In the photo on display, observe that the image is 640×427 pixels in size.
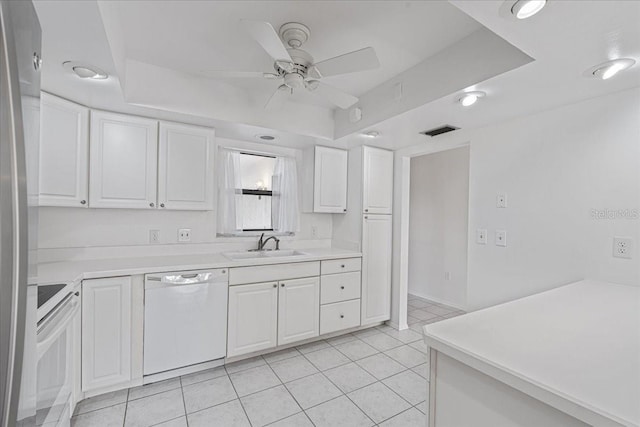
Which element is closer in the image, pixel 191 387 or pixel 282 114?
pixel 191 387

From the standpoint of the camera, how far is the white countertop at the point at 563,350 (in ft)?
2.15

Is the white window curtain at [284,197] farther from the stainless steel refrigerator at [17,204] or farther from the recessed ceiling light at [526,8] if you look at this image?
the stainless steel refrigerator at [17,204]

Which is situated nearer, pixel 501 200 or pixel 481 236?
pixel 501 200

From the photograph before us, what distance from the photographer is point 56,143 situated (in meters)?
1.98

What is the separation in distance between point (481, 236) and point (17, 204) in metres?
2.75

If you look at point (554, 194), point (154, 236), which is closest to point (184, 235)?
point (154, 236)

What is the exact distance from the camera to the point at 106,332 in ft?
6.48

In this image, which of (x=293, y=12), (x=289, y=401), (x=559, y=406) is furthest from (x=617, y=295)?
(x=293, y=12)

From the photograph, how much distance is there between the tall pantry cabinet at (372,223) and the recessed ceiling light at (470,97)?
1364 mm

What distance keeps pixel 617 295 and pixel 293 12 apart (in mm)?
2320

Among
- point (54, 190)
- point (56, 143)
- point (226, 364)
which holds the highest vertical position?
point (56, 143)

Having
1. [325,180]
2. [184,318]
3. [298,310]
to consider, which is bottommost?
[298,310]

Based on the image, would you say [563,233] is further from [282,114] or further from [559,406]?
[282,114]

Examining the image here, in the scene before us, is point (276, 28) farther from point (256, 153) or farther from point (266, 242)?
point (266, 242)
